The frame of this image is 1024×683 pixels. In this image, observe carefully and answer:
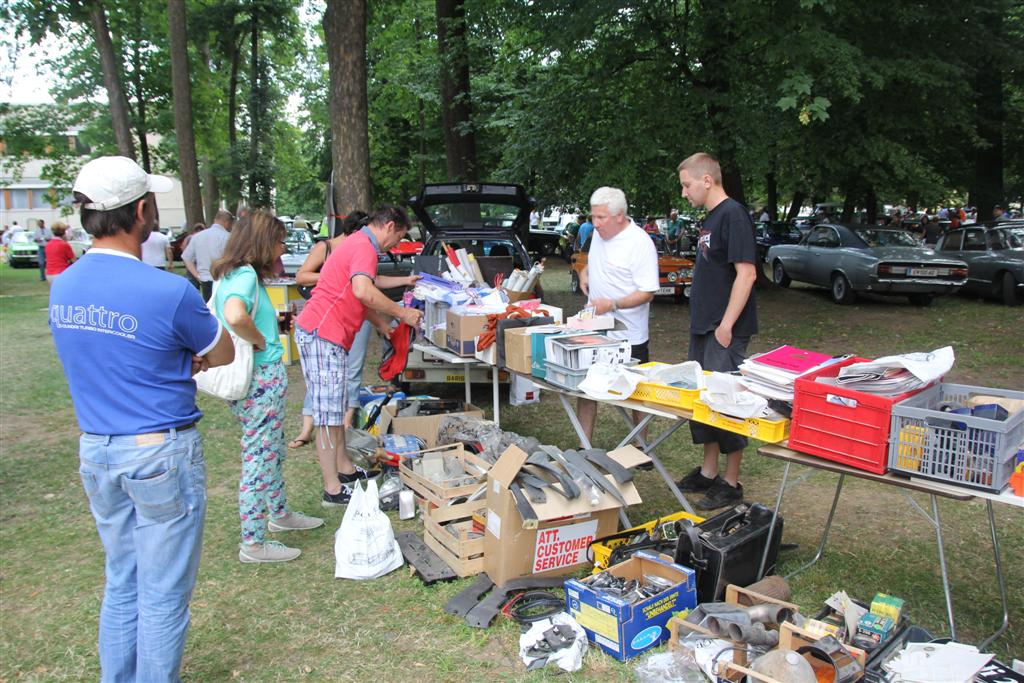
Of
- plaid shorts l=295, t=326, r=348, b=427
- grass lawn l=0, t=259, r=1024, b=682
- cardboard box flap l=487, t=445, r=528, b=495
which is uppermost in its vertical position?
plaid shorts l=295, t=326, r=348, b=427

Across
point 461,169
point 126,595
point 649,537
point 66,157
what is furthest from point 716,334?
point 66,157

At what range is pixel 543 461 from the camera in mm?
3982

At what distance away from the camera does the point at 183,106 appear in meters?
17.6

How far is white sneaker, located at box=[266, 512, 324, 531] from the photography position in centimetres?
475

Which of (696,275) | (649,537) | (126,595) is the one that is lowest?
(649,537)

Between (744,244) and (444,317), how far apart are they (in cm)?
258

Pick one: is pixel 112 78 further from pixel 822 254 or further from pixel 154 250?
pixel 822 254

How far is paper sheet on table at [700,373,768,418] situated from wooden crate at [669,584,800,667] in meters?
0.81

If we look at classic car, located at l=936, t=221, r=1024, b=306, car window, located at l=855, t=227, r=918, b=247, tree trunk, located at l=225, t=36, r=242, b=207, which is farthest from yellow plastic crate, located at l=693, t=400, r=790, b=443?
tree trunk, located at l=225, t=36, r=242, b=207

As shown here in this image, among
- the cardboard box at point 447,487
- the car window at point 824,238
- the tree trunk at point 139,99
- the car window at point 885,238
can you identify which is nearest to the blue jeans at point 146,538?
the cardboard box at point 447,487

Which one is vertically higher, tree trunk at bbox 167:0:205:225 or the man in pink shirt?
tree trunk at bbox 167:0:205:225

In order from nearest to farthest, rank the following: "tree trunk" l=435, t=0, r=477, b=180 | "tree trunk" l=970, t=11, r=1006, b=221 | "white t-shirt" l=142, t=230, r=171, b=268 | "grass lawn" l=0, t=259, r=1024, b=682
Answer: "grass lawn" l=0, t=259, r=1024, b=682, "white t-shirt" l=142, t=230, r=171, b=268, "tree trunk" l=970, t=11, r=1006, b=221, "tree trunk" l=435, t=0, r=477, b=180

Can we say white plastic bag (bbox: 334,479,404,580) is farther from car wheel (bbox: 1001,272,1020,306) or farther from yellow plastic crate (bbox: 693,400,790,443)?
car wheel (bbox: 1001,272,1020,306)

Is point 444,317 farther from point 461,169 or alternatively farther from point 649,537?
point 461,169
